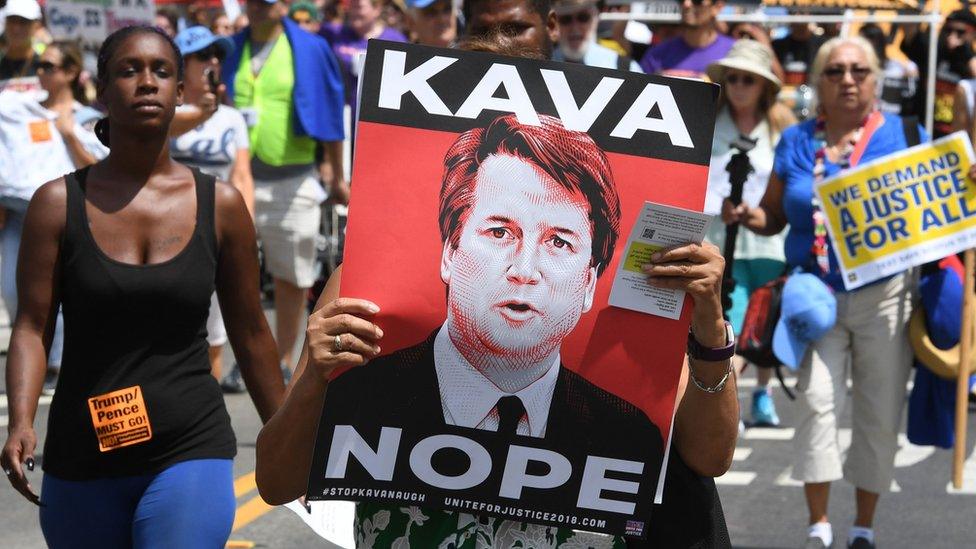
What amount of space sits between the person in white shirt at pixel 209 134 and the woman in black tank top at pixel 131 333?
404cm

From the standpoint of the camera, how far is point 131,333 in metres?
3.74

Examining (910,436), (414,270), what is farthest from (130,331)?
(910,436)

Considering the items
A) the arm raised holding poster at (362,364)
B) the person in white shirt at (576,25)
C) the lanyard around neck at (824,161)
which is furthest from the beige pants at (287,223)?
the arm raised holding poster at (362,364)

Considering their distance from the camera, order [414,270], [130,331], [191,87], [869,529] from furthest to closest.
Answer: [191,87], [869,529], [130,331], [414,270]

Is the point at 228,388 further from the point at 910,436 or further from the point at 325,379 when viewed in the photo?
the point at 325,379

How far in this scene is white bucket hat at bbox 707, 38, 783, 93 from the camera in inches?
311

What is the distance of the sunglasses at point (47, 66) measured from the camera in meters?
9.05

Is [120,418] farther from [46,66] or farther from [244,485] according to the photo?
[46,66]

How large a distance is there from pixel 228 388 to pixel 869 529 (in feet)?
13.7

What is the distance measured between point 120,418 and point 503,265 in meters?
1.43

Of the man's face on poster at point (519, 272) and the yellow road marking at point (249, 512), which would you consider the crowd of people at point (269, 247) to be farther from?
the yellow road marking at point (249, 512)

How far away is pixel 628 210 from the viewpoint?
103 inches

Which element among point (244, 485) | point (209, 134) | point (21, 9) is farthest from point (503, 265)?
point (21, 9)

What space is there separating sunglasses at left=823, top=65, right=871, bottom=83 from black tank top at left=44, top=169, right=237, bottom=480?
3349 millimetres
